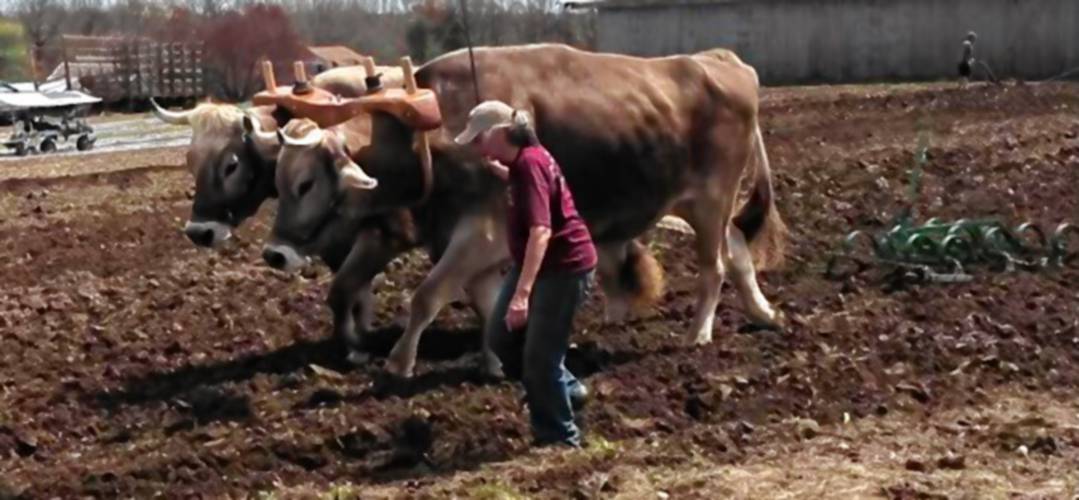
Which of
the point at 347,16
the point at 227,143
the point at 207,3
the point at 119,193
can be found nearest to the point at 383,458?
the point at 227,143

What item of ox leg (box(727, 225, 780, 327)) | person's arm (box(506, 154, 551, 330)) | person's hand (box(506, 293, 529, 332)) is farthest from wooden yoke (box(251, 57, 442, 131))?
ox leg (box(727, 225, 780, 327))

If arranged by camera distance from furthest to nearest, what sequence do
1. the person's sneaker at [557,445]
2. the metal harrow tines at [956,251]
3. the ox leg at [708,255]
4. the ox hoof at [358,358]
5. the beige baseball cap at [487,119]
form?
the metal harrow tines at [956,251] < the ox leg at [708,255] < the ox hoof at [358,358] < the person's sneaker at [557,445] < the beige baseball cap at [487,119]

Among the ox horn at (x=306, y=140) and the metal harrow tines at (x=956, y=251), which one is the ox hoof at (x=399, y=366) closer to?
the ox horn at (x=306, y=140)

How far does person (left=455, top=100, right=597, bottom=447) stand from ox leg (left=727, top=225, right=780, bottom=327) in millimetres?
3081

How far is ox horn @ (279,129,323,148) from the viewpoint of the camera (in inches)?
383

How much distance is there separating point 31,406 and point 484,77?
292 cm

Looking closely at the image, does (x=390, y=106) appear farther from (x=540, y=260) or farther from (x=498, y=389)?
(x=540, y=260)

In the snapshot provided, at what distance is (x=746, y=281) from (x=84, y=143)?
24.6m

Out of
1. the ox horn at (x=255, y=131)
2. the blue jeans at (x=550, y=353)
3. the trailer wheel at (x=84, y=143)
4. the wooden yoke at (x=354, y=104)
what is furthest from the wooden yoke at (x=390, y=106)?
the trailer wheel at (x=84, y=143)

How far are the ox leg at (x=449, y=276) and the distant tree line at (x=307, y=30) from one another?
21276 millimetres

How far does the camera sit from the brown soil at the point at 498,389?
7949 millimetres

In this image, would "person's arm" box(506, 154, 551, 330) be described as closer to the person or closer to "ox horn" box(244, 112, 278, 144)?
the person

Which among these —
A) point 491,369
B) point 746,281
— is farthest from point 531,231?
point 746,281

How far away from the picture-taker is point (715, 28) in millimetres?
Answer: 46781
